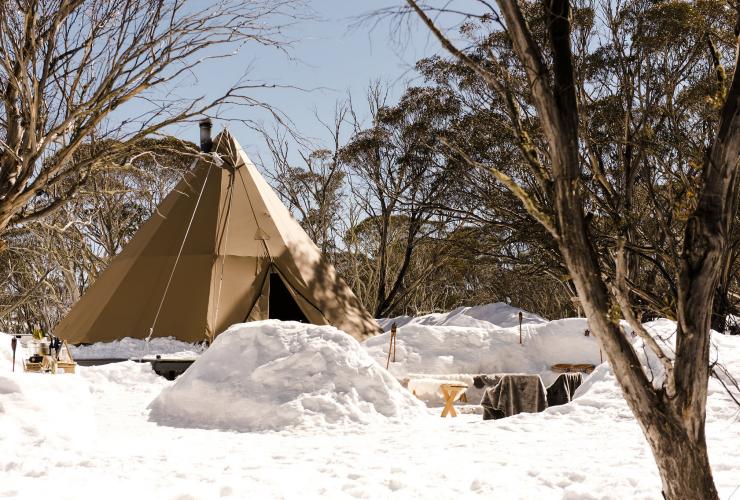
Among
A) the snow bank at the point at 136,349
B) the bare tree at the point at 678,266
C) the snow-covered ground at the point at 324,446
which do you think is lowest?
the snow-covered ground at the point at 324,446

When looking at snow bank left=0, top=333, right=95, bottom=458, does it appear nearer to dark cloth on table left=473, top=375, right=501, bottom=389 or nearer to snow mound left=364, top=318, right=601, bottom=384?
dark cloth on table left=473, top=375, right=501, bottom=389

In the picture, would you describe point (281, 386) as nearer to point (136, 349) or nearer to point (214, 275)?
point (136, 349)

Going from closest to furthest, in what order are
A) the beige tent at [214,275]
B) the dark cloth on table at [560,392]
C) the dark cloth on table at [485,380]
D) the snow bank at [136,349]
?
the dark cloth on table at [560,392] < the dark cloth on table at [485,380] < the snow bank at [136,349] < the beige tent at [214,275]

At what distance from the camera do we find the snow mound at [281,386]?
277 inches

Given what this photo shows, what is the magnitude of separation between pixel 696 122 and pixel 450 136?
5.38 metres

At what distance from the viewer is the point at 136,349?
37.0 ft

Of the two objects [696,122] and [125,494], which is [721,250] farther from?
[696,122]

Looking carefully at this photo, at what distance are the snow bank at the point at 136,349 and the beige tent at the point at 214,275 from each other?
0.15 m

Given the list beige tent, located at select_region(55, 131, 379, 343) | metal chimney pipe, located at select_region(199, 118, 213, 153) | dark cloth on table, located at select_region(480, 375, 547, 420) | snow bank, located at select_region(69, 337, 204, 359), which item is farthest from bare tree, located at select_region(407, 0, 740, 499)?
metal chimney pipe, located at select_region(199, 118, 213, 153)

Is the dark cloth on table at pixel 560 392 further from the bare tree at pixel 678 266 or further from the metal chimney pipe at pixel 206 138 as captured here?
the metal chimney pipe at pixel 206 138

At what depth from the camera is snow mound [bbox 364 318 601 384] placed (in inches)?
440

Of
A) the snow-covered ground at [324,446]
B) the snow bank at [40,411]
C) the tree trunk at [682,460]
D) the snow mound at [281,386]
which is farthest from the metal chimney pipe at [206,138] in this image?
the tree trunk at [682,460]

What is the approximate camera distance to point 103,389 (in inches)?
349

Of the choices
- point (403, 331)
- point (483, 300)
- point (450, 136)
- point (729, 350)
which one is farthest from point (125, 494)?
point (483, 300)
